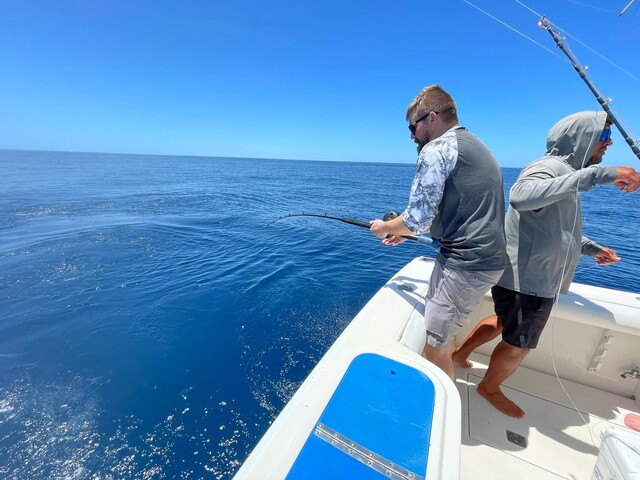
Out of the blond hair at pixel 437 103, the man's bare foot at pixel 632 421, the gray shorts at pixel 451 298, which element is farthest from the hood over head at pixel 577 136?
the man's bare foot at pixel 632 421

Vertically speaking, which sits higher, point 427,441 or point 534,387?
point 427,441

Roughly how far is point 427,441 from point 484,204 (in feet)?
4.21

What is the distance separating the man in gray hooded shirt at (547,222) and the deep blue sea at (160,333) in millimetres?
2370

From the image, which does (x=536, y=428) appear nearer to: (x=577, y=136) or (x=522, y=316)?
(x=522, y=316)

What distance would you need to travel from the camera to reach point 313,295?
17.4 feet

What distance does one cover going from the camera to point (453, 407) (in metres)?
1.23

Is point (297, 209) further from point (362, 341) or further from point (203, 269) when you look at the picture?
point (362, 341)

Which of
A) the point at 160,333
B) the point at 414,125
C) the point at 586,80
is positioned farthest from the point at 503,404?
the point at 160,333

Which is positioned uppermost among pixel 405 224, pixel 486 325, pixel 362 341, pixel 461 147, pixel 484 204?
pixel 461 147

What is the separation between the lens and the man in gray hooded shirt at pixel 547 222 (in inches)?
62.9

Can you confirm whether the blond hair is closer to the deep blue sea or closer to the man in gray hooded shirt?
the man in gray hooded shirt

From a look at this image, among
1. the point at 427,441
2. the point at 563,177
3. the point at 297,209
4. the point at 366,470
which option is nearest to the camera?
the point at 366,470

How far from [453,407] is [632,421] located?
2427mm

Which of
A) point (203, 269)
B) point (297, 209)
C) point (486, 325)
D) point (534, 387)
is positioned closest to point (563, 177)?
point (486, 325)
